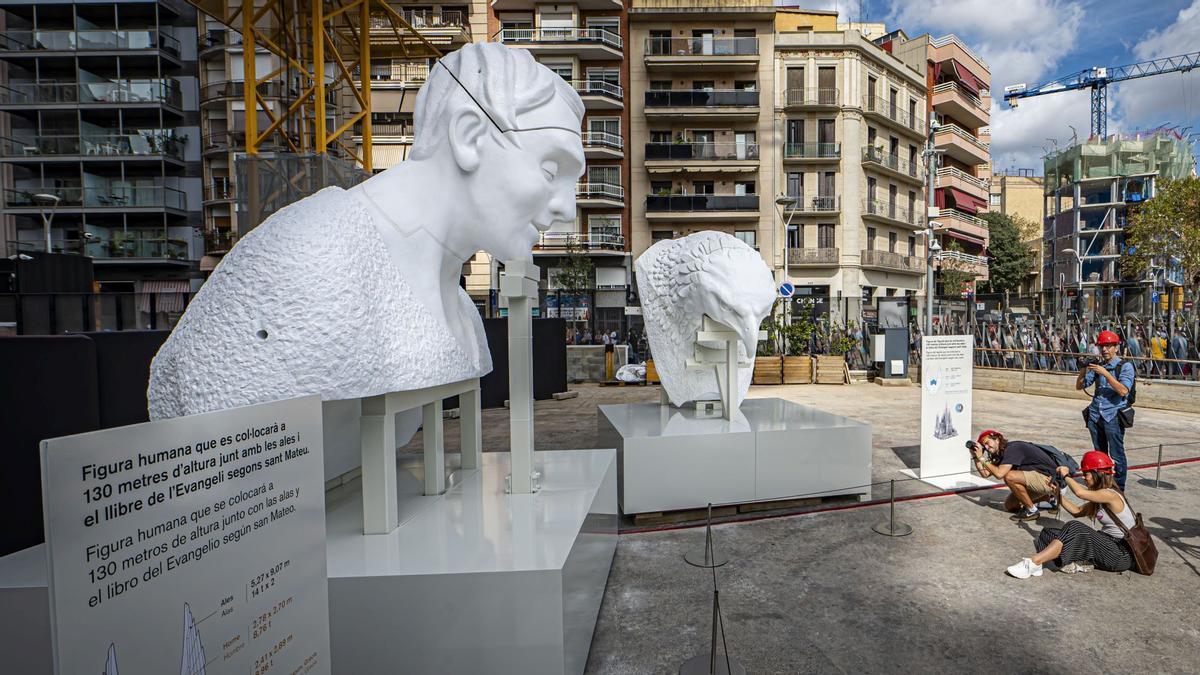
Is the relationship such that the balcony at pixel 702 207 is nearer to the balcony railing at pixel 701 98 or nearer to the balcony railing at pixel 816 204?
the balcony railing at pixel 816 204

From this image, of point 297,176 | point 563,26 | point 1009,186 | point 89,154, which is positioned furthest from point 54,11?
point 1009,186

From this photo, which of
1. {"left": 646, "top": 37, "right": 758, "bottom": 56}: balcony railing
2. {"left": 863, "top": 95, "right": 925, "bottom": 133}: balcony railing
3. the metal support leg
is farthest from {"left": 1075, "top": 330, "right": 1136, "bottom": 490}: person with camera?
{"left": 863, "top": 95, "right": 925, "bottom": 133}: balcony railing

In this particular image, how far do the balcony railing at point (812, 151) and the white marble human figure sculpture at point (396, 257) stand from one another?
2202cm

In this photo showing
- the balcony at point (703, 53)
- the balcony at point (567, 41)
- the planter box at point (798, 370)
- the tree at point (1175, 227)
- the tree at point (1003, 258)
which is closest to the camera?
the planter box at point (798, 370)

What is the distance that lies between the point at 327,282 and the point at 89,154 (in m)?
25.1

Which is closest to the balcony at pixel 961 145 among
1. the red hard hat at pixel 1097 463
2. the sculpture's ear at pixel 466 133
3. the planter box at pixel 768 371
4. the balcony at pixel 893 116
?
the balcony at pixel 893 116

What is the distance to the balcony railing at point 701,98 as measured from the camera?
2203 cm

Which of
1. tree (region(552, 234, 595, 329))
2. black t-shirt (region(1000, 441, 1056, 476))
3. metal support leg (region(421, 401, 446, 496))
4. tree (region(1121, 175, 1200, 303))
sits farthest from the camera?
tree (region(552, 234, 595, 329))

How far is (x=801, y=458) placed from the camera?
16.4ft

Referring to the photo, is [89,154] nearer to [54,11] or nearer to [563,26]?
[54,11]

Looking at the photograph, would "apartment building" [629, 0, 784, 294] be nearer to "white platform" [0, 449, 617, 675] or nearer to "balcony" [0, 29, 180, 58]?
"balcony" [0, 29, 180, 58]

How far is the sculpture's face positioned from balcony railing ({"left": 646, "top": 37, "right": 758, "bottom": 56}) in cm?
2201

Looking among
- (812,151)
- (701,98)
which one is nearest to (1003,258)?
(812,151)

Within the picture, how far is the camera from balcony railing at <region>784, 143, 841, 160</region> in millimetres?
22500
